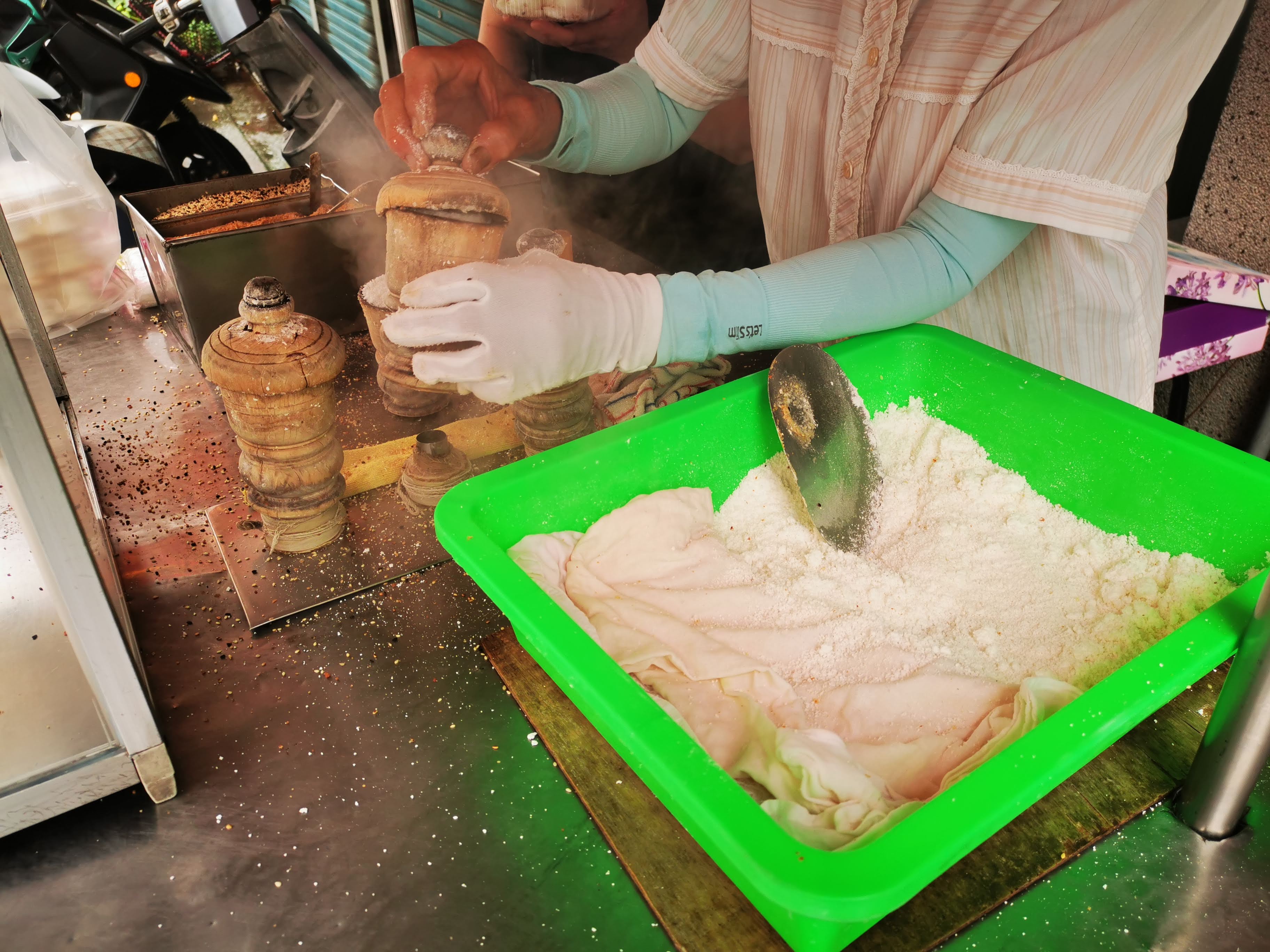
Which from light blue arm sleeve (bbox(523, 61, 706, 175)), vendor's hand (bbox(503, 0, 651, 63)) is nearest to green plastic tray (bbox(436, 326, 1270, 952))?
light blue arm sleeve (bbox(523, 61, 706, 175))

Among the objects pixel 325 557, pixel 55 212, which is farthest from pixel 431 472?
pixel 55 212

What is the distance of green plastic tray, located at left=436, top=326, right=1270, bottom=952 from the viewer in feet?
Answer: 1.67

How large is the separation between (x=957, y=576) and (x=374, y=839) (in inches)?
27.9

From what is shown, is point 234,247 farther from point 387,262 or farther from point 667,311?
point 667,311

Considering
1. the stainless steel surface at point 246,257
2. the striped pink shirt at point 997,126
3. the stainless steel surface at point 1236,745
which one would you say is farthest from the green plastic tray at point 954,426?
the stainless steel surface at point 246,257

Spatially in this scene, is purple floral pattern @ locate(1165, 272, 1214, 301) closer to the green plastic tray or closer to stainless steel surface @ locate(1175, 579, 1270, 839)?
the green plastic tray

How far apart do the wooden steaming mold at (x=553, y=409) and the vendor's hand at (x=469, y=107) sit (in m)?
0.13

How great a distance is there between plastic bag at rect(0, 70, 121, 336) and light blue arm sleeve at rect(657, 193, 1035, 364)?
136 cm

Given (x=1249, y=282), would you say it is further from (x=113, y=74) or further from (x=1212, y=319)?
(x=113, y=74)

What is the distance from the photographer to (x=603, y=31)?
183 centimetres

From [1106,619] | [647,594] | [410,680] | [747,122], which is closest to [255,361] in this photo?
[410,680]

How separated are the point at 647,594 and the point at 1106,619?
0.51 metres

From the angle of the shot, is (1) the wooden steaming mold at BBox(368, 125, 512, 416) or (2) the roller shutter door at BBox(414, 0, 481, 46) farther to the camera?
(2) the roller shutter door at BBox(414, 0, 481, 46)

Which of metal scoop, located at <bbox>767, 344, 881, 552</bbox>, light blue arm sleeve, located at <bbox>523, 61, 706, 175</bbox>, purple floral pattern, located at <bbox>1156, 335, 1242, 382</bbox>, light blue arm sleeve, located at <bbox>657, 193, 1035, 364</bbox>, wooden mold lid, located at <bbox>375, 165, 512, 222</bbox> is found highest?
wooden mold lid, located at <bbox>375, 165, 512, 222</bbox>
